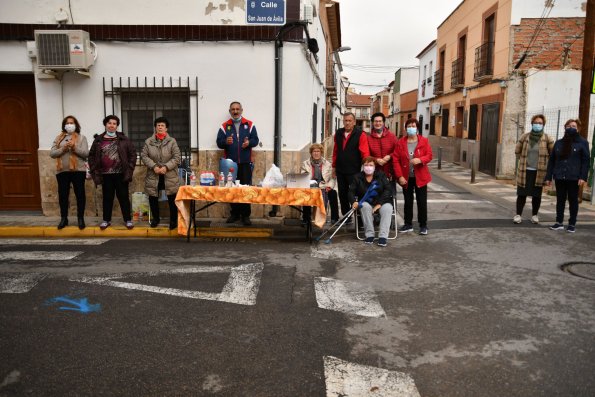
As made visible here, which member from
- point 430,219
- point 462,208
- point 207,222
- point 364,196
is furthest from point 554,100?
point 207,222

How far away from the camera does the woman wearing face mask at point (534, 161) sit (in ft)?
28.7

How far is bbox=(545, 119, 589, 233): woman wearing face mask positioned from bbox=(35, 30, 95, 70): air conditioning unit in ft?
26.0

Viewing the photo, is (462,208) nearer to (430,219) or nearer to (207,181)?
(430,219)

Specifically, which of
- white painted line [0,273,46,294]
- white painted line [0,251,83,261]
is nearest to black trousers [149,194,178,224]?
white painted line [0,251,83,261]

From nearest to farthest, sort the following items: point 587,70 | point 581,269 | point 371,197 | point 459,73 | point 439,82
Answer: point 581,269 → point 371,197 → point 587,70 → point 459,73 → point 439,82

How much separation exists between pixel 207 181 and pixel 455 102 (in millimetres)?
19007

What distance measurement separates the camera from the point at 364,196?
7.75 m

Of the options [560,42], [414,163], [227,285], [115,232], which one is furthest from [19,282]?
A: [560,42]

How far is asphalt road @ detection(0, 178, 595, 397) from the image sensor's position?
3.52 m

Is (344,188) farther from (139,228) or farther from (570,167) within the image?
(570,167)

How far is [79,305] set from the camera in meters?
4.88

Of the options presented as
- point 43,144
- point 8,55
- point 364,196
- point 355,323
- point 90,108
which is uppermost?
point 8,55

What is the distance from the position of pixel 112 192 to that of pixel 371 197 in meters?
4.18

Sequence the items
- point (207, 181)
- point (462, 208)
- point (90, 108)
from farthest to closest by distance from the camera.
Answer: point (462, 208) < point (90, 108) < point (207, 181)
